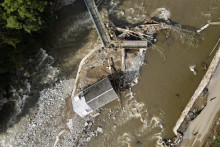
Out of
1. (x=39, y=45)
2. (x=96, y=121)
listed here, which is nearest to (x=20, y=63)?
(x=39, y=45)

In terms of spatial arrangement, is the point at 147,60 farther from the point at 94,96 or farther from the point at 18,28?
the point at 18,28

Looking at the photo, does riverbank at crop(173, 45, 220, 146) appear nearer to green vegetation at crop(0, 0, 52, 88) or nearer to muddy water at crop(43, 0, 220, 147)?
muddy water at crop(43, 0, 220, 147)

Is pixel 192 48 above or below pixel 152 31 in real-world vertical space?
below

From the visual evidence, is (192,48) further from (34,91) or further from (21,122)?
(21,122)

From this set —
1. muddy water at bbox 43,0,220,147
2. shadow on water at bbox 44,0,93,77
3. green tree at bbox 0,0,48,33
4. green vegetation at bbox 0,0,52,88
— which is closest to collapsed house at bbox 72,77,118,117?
muddy water at bbox 43,0,220,147

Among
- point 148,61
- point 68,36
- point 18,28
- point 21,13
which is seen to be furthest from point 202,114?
point 21,13

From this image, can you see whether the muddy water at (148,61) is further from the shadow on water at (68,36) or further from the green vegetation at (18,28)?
the green vegetation at (18,28)

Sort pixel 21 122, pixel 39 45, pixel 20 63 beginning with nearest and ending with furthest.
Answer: pixel 20 63
pixel 39 45
pixel 21 122
